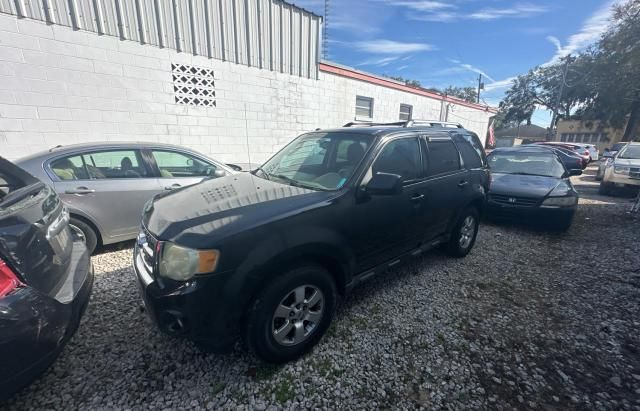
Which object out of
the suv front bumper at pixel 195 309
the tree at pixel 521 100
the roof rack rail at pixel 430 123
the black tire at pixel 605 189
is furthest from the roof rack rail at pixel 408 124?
the tree at pixel 521 100

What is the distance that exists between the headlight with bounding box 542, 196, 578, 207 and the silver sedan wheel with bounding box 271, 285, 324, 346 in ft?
15.8

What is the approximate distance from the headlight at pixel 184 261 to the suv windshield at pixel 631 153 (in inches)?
478

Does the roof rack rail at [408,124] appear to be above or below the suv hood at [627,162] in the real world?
above

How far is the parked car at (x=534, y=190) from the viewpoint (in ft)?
15.8

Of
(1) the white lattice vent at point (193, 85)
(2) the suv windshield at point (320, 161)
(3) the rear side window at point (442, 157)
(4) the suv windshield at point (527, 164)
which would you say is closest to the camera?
(2) the suv windshield at point (320, 161)

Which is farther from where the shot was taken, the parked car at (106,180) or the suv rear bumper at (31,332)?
the parked car at (106,180)

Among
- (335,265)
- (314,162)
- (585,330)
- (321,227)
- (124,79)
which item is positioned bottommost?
(585,330)

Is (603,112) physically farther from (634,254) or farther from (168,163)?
(168,163)

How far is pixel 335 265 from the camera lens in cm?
231

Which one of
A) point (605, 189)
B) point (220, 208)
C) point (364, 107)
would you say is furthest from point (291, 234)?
point (605, 189)

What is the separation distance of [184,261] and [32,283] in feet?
2.62

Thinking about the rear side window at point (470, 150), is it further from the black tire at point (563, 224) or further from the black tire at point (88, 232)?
the black tire at point (88, 232)

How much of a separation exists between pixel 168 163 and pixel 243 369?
11.2 ft

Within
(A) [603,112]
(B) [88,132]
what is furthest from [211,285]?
(A) [603,112]
